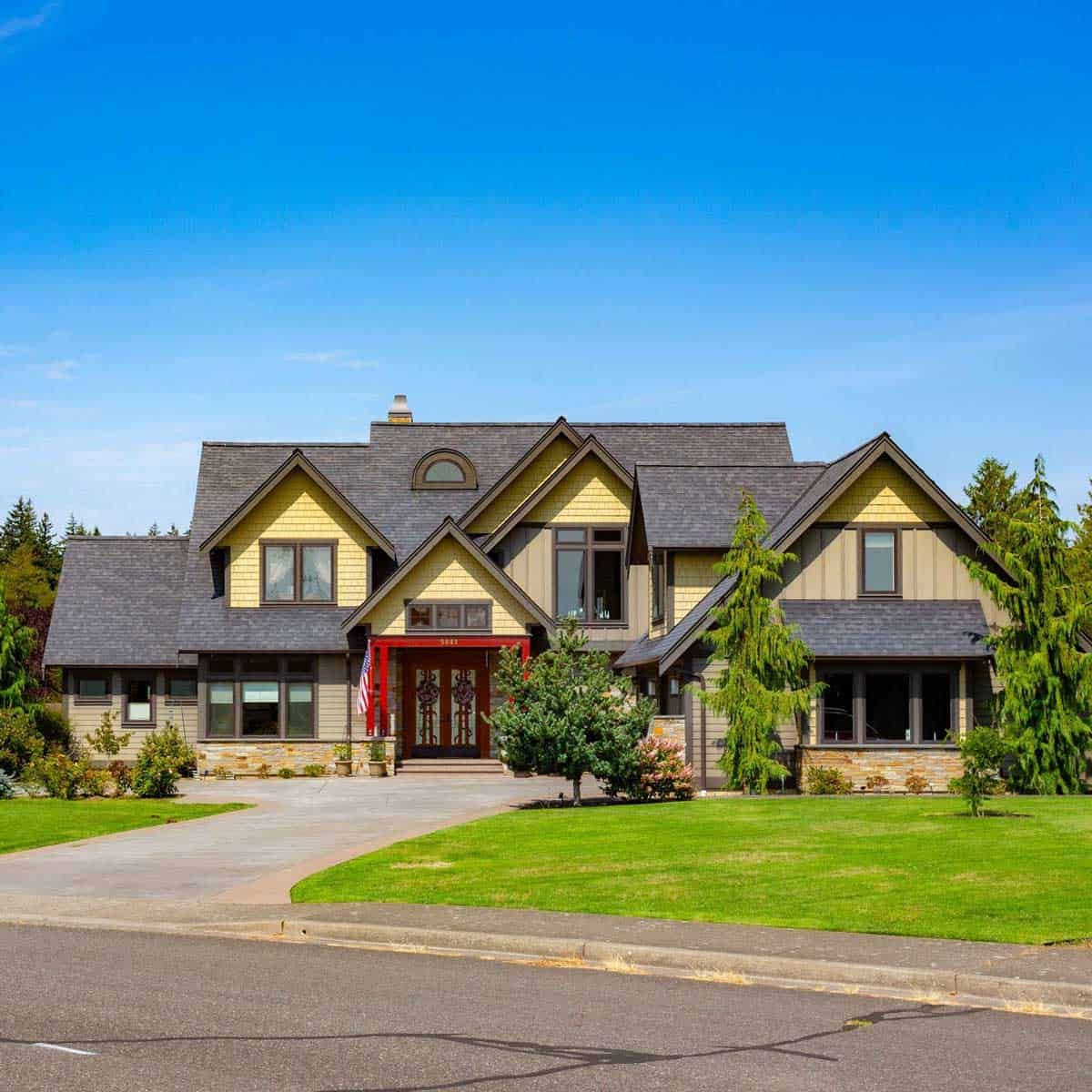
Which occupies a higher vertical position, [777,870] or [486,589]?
[486,589]

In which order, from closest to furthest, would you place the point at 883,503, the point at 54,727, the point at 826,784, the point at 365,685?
the point at 826,784 → the point at 883,503 → the point at 365,685 → the point at 54,727

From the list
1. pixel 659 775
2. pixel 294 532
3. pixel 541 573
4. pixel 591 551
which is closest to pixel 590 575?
pixel 591 551

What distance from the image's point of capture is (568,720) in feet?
88.3

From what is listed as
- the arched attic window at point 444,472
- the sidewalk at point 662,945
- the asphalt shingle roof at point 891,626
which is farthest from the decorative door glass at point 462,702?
the sidewalk at point 662,945

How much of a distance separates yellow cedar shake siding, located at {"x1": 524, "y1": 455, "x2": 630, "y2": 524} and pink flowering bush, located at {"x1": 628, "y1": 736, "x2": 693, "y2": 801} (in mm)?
12259

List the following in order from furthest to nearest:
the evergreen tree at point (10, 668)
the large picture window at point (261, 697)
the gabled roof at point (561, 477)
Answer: the evergreen tree at point (10, 668)
the gabled roof at point (561, 477)
the large picture window at point (261, 697)

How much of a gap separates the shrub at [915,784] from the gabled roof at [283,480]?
15.0m

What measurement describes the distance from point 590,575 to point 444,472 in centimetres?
576

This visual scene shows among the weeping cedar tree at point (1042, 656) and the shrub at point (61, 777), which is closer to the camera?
the weeping cedar tree at point (1042, 656)

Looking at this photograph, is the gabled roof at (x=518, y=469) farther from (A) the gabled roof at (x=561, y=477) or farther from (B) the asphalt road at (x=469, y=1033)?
(B) the asphalt road at (x=469, y=1033)

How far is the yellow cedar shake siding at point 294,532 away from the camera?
39344 mm

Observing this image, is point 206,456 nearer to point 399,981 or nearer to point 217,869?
point 217,869

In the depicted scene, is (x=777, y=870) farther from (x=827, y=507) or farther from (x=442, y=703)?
(x=442, y=703)

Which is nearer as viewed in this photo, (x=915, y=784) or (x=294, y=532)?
(x=915, y=784)
